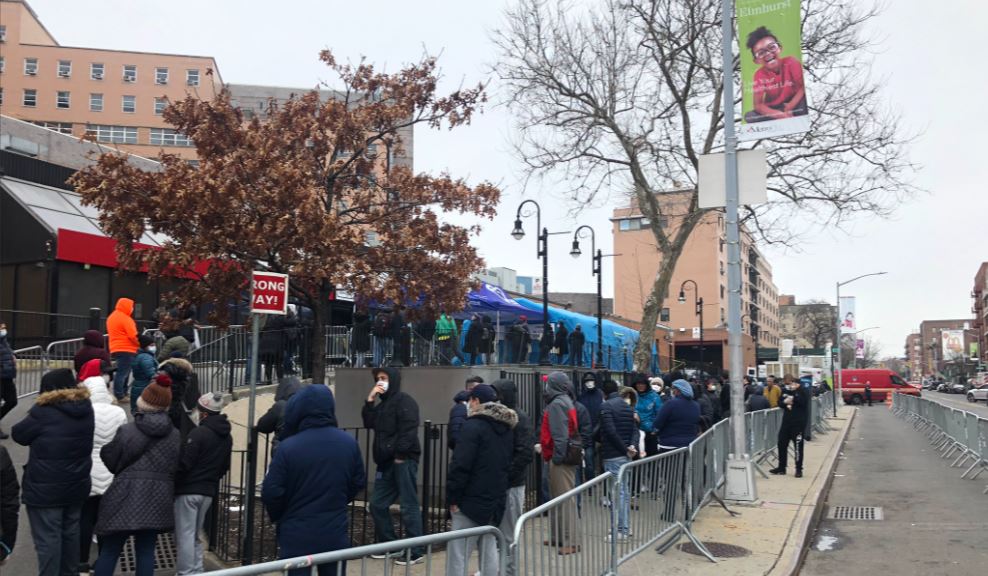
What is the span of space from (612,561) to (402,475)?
228 cm

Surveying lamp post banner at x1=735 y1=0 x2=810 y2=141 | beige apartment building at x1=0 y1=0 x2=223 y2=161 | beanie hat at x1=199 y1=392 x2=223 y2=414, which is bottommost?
beanie hat at x1=199 y1=392 x2=223 y2=414

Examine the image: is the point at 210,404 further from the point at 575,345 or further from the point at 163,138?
the point at 163,138

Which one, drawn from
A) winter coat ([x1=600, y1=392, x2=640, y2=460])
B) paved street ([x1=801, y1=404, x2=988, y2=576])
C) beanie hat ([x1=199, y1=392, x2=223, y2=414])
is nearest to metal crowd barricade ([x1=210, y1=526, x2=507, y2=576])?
beanie hat ([x1=199, y1=392, x2=223, y2=414])

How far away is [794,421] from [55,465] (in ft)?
41.5

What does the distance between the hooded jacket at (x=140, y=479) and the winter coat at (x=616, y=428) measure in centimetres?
506

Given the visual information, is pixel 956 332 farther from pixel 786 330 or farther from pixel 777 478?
pixel 777 478

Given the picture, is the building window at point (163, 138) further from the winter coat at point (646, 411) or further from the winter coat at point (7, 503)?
the winter coat at point (7, 503)

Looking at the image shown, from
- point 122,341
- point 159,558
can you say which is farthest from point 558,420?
point 122,341

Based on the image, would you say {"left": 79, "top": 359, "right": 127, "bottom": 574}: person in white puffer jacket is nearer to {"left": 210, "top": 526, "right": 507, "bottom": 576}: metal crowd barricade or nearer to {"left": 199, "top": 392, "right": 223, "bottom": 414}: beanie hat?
{"left": 199, "top": 392, "right": 223, "bottom": 414}: beanie hat

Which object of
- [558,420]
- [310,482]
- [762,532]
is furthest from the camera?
[762,532]

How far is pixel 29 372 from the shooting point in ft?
51.3

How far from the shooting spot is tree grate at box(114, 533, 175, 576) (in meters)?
6.90

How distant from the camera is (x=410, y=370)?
1156cm

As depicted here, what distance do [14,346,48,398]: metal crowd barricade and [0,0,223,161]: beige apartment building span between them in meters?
47.8
